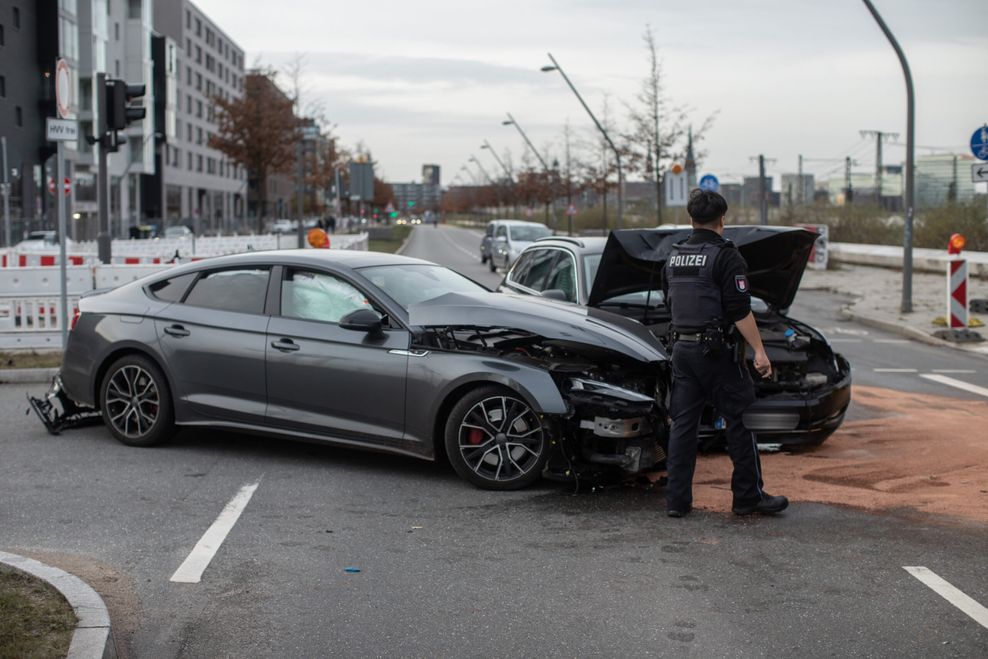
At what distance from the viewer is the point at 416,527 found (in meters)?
6.21

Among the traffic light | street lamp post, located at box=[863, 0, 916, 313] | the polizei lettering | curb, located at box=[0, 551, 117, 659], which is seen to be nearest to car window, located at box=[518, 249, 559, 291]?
the polizei lettering

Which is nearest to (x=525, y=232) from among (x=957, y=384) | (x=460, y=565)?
(x=957, y=384)

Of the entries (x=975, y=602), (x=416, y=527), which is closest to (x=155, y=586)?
(x=416, y=527)

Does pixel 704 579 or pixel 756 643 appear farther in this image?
pixel 704 579

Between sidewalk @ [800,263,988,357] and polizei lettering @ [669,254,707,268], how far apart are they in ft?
36.7

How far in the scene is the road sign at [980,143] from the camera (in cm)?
1823

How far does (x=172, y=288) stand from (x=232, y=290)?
56 centimetres

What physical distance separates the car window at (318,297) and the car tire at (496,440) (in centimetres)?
116

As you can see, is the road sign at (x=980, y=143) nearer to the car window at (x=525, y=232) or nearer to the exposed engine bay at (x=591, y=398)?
the exposed engine bay at (x=591, y=398)

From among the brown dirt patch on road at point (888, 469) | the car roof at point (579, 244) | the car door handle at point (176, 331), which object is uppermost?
the car roof at point (579, 244)

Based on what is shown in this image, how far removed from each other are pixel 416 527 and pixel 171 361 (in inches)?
111

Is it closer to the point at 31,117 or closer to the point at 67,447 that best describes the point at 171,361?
the point at 67,447

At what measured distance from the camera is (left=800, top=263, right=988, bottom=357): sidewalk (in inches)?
722

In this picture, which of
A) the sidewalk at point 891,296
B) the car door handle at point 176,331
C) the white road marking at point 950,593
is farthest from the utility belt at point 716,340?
the sidewalk at point 891,296
